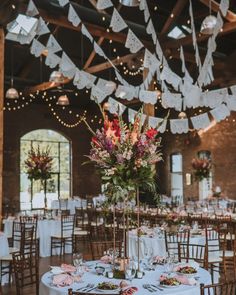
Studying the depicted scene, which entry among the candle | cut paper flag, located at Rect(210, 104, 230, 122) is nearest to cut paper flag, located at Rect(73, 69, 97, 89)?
cut paper flag, located at Rect(210, 104, 230, 122)

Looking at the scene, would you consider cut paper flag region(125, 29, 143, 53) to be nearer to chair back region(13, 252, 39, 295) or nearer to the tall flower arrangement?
the tall flower arrangement

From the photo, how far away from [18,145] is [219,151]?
7.49 meters

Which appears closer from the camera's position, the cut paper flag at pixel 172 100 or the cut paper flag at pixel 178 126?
the cut paper flag at pixel 172 100

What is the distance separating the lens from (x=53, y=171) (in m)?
17.2

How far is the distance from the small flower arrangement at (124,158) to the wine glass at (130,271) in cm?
59

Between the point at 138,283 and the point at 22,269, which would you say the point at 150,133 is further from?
the point at 22,269

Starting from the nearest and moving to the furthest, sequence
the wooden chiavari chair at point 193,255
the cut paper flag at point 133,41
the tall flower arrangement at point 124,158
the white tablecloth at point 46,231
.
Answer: the tall flower arrangement at point 124,158 → the wooden chiavari chair at point 193,255 → the cut paper flag at point 133,41 → the white tablecloth at point 46,231

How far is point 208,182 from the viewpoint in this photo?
16.8 metres

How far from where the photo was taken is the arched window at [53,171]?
53.7 feet

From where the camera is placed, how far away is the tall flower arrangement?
3.53 metres

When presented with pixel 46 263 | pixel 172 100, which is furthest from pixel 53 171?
pixel 172 100

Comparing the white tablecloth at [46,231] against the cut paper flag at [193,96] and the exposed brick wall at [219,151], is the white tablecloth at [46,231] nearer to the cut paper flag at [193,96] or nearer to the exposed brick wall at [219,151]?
the cut paper flag at [193,96]

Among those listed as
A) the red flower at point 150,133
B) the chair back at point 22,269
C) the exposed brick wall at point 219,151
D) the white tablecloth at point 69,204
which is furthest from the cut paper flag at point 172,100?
the exposed brick wall at point 219,151

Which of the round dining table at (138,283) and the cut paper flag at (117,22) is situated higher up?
the cut paper flag at (117,22)
